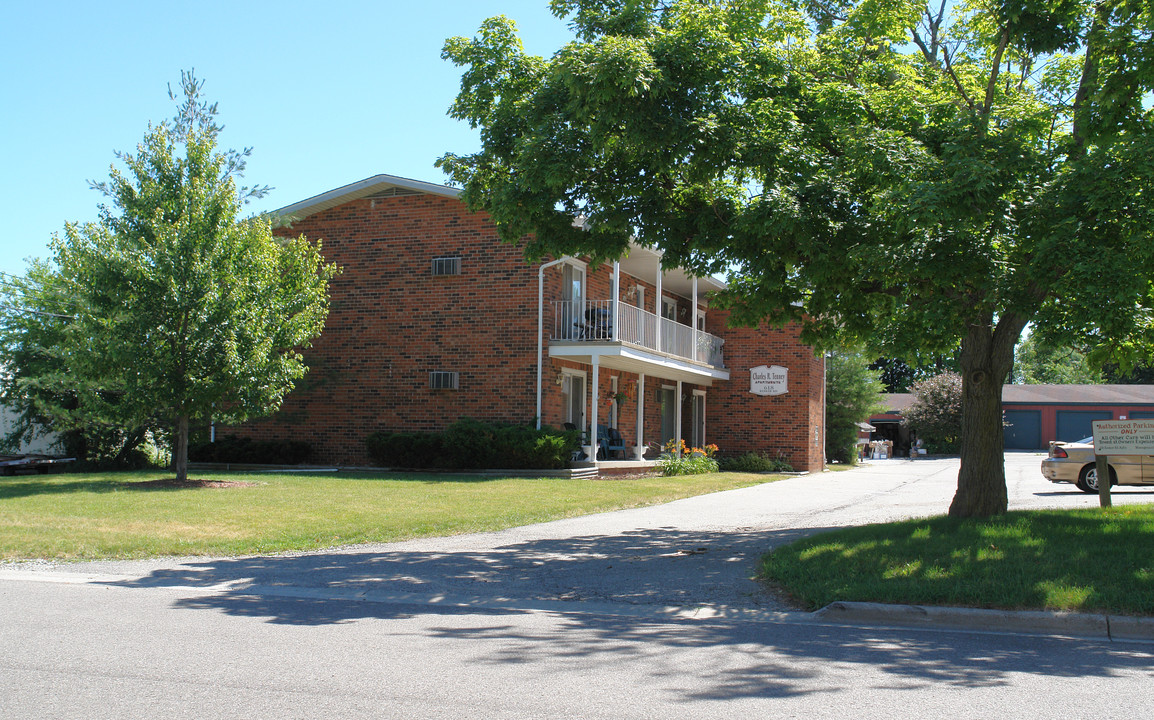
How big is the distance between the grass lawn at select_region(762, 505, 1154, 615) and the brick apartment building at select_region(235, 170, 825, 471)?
11.8 metres

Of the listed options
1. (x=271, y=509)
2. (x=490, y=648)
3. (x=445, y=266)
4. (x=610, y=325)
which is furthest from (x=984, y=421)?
(x=445, y=266)

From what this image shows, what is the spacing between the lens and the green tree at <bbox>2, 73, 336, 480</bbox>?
1590 cm

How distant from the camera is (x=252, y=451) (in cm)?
2305

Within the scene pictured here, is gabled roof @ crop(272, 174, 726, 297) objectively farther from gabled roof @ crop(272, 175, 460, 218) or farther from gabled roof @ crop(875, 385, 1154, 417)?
gabled roof @ crop(875, 385, 1154, 417)

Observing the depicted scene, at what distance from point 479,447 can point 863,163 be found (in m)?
12.8

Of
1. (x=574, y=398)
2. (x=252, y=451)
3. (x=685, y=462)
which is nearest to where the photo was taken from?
(x=252, y=451)

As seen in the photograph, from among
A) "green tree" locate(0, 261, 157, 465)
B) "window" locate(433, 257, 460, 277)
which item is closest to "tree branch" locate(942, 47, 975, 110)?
"window" locate(433, 257, 460, 277)

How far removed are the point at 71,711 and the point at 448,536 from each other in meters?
7.15

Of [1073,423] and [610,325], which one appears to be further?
[1073,423]

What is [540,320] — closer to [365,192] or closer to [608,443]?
[608,443]

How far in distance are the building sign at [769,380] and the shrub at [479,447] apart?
9.93 meters

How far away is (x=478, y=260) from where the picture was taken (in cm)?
→ 2202

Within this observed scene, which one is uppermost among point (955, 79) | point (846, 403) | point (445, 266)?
point (955, 79)

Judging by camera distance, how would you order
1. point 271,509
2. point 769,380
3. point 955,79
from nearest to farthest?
1. point 955,79
2. point 271,509
3. point 769,380
